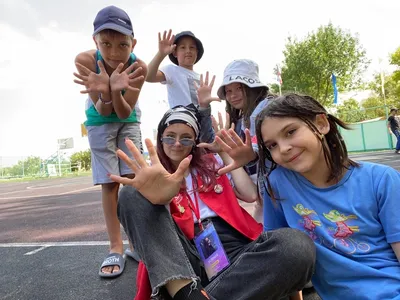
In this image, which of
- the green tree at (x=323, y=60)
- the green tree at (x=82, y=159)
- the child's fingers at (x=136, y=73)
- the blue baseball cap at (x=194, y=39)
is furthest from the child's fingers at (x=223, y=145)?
the green tree at (x=82, y=159)

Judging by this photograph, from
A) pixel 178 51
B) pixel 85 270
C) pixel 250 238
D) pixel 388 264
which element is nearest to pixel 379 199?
pixel 388 264

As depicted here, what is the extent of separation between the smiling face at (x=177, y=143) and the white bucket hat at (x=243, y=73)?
24.3 inches

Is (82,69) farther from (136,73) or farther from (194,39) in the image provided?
(194,39)

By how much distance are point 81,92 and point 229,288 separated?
142 cm

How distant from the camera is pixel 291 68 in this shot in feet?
65.5

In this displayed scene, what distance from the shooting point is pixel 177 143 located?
168 centimetres

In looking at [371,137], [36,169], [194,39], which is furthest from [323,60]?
[36,169]

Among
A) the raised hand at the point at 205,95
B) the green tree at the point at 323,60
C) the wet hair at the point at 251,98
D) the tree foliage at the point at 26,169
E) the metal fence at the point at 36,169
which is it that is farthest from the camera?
the tree foliage at the point at 26,169

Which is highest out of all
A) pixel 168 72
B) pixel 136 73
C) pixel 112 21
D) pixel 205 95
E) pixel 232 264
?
pixel 112 21

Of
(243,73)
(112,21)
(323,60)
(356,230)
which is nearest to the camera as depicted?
(356,230)

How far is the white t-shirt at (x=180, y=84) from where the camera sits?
261cm

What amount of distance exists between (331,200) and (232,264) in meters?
0.49

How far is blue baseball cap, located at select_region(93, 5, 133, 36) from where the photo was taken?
72.7 inches

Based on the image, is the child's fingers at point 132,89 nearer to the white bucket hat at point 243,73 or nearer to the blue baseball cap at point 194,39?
the white bucket hat at point 243,73
